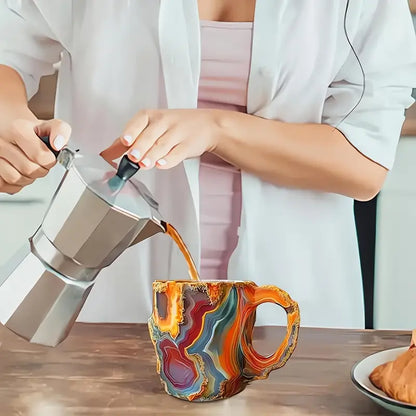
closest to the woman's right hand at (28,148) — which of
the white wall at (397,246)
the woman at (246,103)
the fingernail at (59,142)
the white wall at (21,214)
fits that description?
the fingernail at (59,142)

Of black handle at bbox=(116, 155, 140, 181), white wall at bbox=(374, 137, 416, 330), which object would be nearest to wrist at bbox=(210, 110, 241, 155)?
black handle at bbox=(116, 155, 140, 181)

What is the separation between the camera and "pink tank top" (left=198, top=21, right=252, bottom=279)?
0.91m

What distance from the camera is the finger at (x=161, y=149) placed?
0.59 m

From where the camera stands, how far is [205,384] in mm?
493

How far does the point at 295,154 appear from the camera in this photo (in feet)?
2.89

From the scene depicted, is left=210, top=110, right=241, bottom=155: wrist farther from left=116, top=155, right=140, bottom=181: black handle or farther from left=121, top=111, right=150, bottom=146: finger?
left=116, top=155, right=140, bottom=181: black handle

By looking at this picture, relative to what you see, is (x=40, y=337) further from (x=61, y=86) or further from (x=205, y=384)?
(x=61, y=86)

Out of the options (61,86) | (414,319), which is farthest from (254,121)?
(414,319)

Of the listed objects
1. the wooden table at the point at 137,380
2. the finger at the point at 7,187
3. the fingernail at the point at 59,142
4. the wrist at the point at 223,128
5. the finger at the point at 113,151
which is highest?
the fingernail at the point at 59,142

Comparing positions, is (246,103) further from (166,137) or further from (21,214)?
(21,214)

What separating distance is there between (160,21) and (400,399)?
0.61 meters

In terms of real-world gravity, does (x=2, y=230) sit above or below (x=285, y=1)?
below

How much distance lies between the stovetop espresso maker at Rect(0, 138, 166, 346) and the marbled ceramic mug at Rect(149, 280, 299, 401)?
0.19ft

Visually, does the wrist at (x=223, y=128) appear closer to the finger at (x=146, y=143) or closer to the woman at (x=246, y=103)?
the woman at (x=246, y=103)
